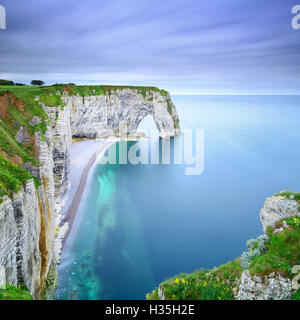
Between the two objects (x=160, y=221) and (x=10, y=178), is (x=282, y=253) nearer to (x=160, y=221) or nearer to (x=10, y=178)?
(x=10, y=178)

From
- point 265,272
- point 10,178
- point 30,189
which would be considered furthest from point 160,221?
point 265,272

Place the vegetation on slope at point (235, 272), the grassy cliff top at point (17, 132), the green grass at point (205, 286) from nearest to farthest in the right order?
1. the vegetation on slope at point (235, 272)
2. the green grass at point (205, 286)
3. the grassy cliff top at point (17, 132)

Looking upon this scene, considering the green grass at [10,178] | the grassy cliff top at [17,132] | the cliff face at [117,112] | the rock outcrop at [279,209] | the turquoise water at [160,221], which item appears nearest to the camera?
the rock outcrop at [279,209]

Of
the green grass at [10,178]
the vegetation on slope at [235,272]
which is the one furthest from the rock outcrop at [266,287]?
the green grass at [10,178]

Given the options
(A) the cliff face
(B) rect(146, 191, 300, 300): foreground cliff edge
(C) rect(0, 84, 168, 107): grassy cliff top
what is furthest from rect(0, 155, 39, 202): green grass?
(A) the cliff face

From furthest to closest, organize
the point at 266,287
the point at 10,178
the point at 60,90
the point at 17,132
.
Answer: the point at 60,90, the point at 17,132, the point at 10,178, the point at 266,287

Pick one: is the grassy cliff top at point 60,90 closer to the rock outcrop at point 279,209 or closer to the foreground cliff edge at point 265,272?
the foreground cliff edge at point 265,272

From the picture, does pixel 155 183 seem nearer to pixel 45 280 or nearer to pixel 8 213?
pixel 45 280
